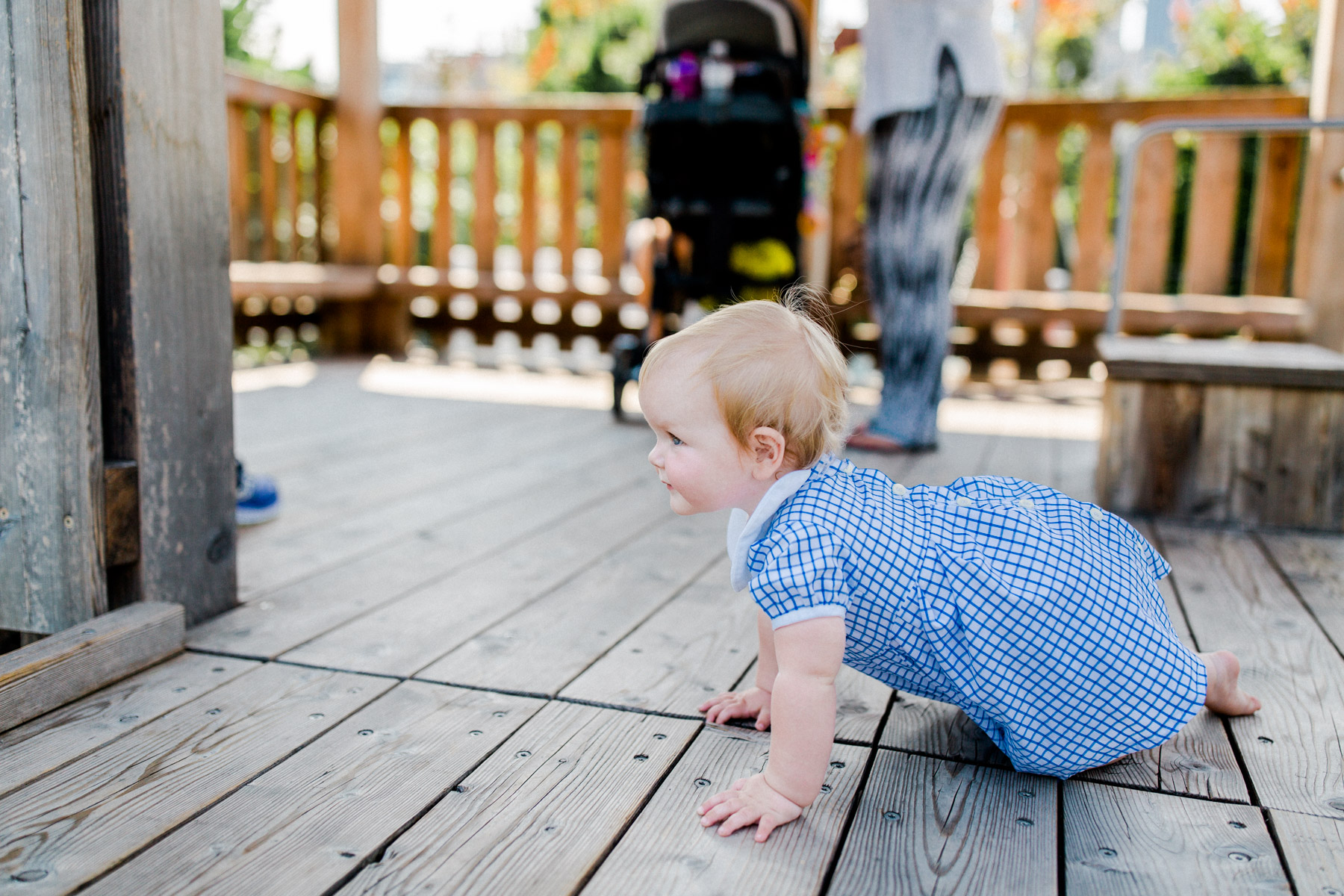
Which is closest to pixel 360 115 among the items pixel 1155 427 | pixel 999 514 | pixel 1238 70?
pixel 1155 427

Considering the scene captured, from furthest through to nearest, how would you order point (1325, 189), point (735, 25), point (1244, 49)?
point (1244, 49) → point (1325, 189) → point (735, 25)

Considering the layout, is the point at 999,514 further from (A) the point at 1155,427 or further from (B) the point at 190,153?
(A) the point at 1155,427

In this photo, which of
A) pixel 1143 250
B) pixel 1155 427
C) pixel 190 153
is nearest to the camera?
pixel 190 153

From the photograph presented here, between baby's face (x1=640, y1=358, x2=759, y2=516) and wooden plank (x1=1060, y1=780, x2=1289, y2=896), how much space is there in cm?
44

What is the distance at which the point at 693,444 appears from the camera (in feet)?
3.53

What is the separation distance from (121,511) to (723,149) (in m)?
2.24

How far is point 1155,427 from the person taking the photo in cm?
230

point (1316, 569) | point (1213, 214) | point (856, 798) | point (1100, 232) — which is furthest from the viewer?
point (1100, 232)

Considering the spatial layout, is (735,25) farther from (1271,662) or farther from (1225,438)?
(1271,662)

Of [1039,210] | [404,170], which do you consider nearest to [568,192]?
[404,170]

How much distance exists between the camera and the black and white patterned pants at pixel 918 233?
2.66m

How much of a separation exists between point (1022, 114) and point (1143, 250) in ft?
2.28

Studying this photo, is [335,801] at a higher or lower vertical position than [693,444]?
lower

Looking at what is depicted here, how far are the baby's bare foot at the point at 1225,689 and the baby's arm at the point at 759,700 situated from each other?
1.63 ft
